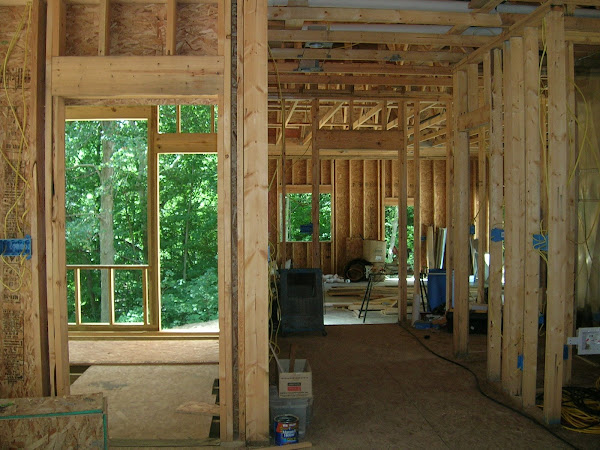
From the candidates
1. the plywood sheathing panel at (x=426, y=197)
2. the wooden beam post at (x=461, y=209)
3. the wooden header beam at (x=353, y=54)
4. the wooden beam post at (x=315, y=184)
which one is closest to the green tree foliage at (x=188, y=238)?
the plywood sheathing panel at (x=426, y=197)

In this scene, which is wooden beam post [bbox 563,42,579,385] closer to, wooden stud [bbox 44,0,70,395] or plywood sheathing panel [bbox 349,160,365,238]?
wooden stud [bbox 44,0,70,395]

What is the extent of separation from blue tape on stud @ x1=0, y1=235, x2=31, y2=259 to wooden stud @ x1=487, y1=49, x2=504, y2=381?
3.74 metres

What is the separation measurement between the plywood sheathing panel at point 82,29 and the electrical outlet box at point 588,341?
160 inches

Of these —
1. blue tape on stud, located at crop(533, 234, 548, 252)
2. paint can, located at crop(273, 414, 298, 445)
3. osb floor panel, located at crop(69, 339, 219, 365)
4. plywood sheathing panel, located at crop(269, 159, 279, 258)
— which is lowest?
osb floor panel, located at crop(69, 339, 219, 365)

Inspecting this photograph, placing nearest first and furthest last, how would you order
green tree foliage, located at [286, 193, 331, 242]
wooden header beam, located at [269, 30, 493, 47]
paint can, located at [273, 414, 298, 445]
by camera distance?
paint can, located at [273, 414, 298, 445] → wooden header beam, located at [269, 30, 493, 47] → green tree foliage, located at [286, 193, 331, 242]

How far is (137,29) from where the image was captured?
3611 mm

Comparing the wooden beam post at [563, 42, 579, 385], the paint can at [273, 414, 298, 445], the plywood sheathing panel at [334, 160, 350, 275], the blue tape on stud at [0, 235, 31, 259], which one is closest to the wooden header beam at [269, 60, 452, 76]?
the wooden beam post at [563, 42, 579, 385]

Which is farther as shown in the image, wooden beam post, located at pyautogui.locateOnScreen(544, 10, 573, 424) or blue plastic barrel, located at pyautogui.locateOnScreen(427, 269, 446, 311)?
blue plastic barrel, located at pyautogui.locateOnScreen(427, 269, 446, 311)

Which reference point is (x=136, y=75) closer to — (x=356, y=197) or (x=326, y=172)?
(x=326, y=172)

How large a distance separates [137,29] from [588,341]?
3.98 metres

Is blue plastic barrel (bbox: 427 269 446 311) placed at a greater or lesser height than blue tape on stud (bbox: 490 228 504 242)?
lesser

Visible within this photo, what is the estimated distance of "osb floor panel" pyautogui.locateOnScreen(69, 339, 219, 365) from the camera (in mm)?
5770

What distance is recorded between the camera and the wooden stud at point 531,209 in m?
3.98

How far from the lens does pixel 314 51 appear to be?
5711 mm
